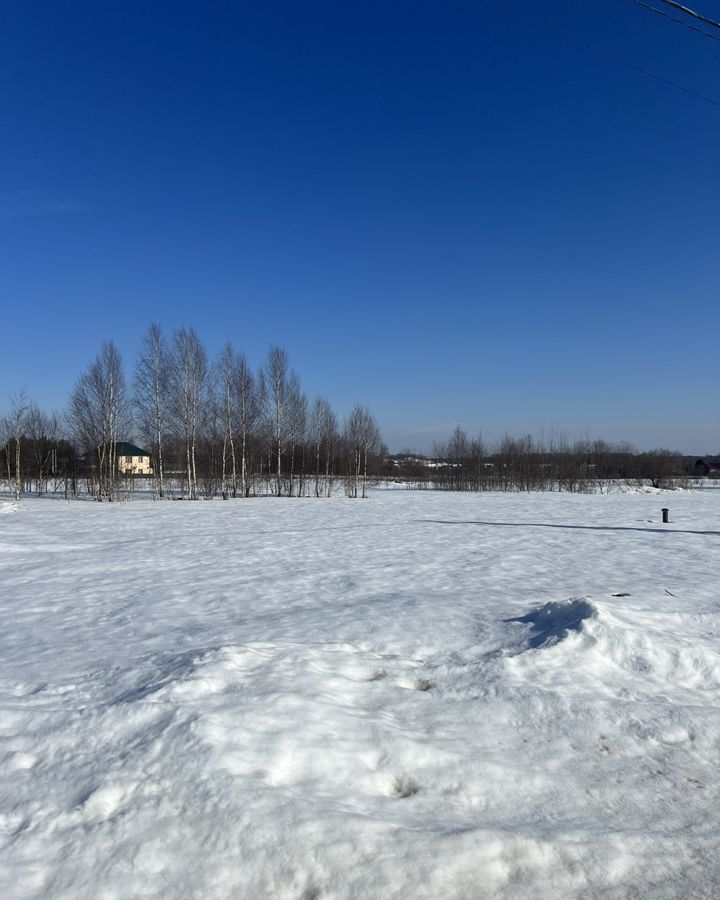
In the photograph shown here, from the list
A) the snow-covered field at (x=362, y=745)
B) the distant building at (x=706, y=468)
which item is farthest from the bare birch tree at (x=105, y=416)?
the distant building at (x=706, y=468)

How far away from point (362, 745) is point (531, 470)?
63.5 meters

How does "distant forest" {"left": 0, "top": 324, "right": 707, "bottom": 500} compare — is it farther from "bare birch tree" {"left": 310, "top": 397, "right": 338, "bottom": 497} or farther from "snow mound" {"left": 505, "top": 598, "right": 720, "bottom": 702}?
"snow mound" {"left": 505, "top": 598, "right": 720, "bottom": 702}

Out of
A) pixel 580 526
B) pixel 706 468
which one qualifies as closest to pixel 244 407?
pixel 580 526

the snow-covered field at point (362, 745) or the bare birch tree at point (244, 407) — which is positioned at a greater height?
the bare birch tree at point (244, 407)

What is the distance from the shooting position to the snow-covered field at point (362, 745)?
8.65 feet

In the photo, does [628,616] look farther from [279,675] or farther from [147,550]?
[147,550]

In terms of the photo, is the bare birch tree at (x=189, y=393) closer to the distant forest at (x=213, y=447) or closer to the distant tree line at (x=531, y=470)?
the distant forest at (x=213, y=447)

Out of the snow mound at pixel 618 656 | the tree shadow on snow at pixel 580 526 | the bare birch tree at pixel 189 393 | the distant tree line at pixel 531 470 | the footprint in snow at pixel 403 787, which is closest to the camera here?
the footprint in snow at pixel 403 787

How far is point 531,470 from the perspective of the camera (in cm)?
6456

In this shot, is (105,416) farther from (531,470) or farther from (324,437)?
(531,470)

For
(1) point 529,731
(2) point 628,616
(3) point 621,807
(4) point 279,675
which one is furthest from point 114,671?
(2) point 628,616

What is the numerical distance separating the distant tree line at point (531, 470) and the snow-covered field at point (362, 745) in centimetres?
5387

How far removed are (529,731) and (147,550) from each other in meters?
11.5

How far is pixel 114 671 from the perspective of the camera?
16.7ft
